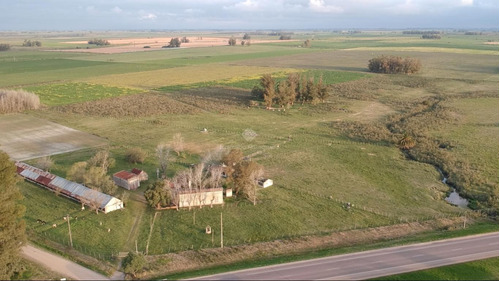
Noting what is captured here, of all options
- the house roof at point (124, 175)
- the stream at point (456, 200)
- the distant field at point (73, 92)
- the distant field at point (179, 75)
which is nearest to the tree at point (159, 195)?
the house roof at point (124, 175)

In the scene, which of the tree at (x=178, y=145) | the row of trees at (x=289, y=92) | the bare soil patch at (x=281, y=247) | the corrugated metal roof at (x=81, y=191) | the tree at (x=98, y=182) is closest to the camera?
the bare soil patch at (x=281, y=247)

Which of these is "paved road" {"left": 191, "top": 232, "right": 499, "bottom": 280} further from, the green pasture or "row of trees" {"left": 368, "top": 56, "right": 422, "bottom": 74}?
"row of trees" {"left": 368, "top": 56, "right": 422, "bottom": 74}

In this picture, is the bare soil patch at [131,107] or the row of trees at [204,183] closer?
the row of trees at [204,183]

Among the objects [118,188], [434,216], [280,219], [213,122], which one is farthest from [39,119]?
[434,216]

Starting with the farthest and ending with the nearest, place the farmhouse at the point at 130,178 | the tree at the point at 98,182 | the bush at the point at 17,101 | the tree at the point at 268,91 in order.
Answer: the tree at the point at 268,91 → the bush at the point at 17,101 → the farmhouse at the point at 130,178 → the tree at the point at 98,182

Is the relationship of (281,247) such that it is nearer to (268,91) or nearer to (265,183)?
(265,183)

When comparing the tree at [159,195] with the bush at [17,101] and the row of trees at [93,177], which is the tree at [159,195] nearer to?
the row of trees at [93,177]
